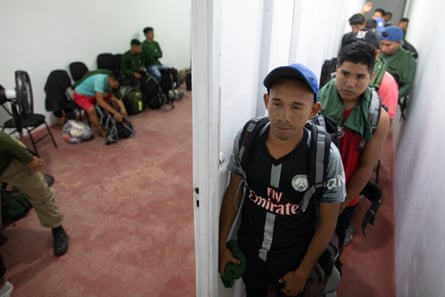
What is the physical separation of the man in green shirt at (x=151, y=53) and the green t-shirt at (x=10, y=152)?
153 inches

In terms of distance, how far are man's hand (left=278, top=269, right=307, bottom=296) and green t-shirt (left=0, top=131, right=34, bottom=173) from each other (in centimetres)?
171

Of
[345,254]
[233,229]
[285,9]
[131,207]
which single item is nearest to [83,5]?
[131,207]

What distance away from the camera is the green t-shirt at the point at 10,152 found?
69.6 inches

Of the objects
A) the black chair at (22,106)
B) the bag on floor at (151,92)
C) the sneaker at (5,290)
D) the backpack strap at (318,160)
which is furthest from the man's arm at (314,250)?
the bag on floor at (151,92)

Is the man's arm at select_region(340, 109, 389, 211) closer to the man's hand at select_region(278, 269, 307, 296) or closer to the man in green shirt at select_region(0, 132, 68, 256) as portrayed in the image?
the man's hand at select_region(278, 269, 307, 296)

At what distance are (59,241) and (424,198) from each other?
2.46m

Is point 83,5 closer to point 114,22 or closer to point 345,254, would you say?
point 114,22

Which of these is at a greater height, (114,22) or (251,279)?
(114,22)

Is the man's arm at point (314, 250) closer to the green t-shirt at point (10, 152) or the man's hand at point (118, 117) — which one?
the green t-shirt at point (10, 152)

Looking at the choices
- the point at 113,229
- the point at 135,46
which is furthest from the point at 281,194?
the point at 135,46

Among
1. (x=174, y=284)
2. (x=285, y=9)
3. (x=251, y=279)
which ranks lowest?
(x=174, y=284)

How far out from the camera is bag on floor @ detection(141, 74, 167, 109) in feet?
16.8

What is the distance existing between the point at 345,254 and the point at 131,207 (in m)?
1.81

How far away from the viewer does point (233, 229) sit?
1.43 metres
